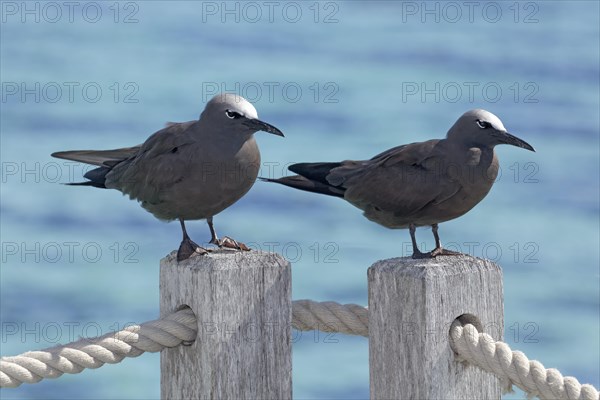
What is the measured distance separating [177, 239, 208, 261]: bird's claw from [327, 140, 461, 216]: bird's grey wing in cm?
78

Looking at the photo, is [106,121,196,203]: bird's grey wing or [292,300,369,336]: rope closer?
[292,300,369,336]: rope

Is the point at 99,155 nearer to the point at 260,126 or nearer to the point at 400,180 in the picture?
the point at 260,126

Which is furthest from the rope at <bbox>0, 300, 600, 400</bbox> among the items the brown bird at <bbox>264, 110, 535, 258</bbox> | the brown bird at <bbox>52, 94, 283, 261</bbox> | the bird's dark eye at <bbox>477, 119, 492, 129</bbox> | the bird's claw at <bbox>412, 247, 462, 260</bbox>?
the bird's dark eye at <bbox>477, 119, 492, 129</bbox>

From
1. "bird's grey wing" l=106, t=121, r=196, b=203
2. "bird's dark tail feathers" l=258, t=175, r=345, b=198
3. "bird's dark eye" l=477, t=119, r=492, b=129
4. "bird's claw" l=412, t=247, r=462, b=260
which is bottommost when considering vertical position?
"bird's claw" l=412, t=247, r=462, b=260

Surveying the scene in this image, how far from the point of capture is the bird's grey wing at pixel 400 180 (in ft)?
13.1

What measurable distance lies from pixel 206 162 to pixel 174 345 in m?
0.94

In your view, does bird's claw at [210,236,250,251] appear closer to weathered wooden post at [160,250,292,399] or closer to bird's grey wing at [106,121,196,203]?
bird's grey wing at [106,121,196,203]

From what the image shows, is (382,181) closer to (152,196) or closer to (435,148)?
(435,148)

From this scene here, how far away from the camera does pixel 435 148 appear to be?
4.06 metres

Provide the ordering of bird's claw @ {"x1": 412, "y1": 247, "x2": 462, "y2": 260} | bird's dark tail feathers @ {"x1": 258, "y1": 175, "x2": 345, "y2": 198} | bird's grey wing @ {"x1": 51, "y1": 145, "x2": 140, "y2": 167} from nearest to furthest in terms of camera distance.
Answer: bird's claw @ {"x1": 412, "y1": 247, "x2": 462, "y2": 260} < bird's dark tail feathers @ {"x1": 258, "y1": 175, "x2": 345, "y2": 198} < bird's grey wing @ {"x1": 51, "y1": 145, "x2": 140, "y2": 167}

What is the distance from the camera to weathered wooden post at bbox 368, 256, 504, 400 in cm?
315

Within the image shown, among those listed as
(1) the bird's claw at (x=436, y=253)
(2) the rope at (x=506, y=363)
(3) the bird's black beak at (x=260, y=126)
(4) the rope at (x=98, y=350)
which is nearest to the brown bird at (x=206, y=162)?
(3) the bird's black beak at (x=260, y=126)

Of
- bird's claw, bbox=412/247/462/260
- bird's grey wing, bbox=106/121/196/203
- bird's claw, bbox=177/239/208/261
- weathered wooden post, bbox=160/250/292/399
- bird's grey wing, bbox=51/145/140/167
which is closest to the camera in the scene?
weathered wooden post, bbox=160/250/292/399

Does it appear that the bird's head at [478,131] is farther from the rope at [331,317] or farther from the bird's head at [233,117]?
the rope at [331,317]
